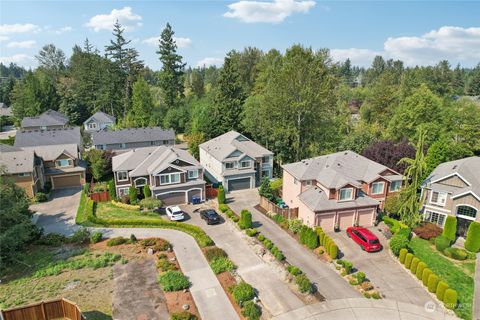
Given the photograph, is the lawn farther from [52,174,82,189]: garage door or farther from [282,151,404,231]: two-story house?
[52,174,82,189]: garage door

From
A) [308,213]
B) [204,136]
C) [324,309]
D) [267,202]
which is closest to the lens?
[324,309]

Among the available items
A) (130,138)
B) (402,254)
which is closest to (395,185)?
(402,254)

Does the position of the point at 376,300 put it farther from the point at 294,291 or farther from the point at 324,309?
the point at 294,291

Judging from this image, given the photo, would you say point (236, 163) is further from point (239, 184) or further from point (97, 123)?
point (97, 123)

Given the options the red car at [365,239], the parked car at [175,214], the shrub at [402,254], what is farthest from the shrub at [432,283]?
the parked car at [175,214]

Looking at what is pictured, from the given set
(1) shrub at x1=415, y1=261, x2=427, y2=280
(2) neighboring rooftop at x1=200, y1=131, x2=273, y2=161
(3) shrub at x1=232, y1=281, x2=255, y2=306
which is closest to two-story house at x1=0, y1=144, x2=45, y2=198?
(2) neighboring rooftop at x1=200, y1=131, x2=273, y2=161

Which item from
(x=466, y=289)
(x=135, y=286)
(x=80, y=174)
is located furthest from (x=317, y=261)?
(x=80, y=174)
